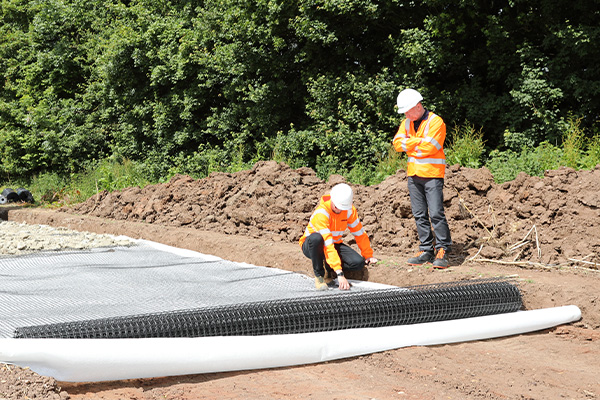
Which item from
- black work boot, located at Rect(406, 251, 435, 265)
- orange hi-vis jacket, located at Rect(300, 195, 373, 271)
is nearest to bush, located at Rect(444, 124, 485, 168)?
black work boot, located at Rect(406, 251, 435, 265)

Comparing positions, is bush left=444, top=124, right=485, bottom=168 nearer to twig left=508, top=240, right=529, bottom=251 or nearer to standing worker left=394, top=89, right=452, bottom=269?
twig left=508, top=240, right=529, bottom=251

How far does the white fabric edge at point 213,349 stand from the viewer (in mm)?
2711

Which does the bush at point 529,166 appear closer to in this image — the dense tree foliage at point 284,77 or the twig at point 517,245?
the twig at point 517,245

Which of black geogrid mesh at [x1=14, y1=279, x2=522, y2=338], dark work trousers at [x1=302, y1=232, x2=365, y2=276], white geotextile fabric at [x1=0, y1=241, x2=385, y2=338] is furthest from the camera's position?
dark work trousers at [x1=302, y1=232, x2=365, y2=276]

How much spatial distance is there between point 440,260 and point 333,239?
1.10 metres

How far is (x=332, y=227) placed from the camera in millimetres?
5043

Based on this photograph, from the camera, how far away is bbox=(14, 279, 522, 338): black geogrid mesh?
3.10 meters

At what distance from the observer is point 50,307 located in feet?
13.2

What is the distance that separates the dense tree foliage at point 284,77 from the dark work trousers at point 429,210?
6.44m

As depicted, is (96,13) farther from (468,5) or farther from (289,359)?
(289,359)

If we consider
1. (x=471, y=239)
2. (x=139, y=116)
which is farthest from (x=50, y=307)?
(x=139, y=116)

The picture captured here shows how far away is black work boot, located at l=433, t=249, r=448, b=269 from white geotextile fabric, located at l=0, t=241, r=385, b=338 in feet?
2.42

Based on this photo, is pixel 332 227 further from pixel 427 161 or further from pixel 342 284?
pixel 427 161

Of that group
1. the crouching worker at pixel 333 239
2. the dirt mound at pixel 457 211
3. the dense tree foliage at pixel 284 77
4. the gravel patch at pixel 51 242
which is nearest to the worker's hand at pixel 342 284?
the crouching worker at pixel 333 239
